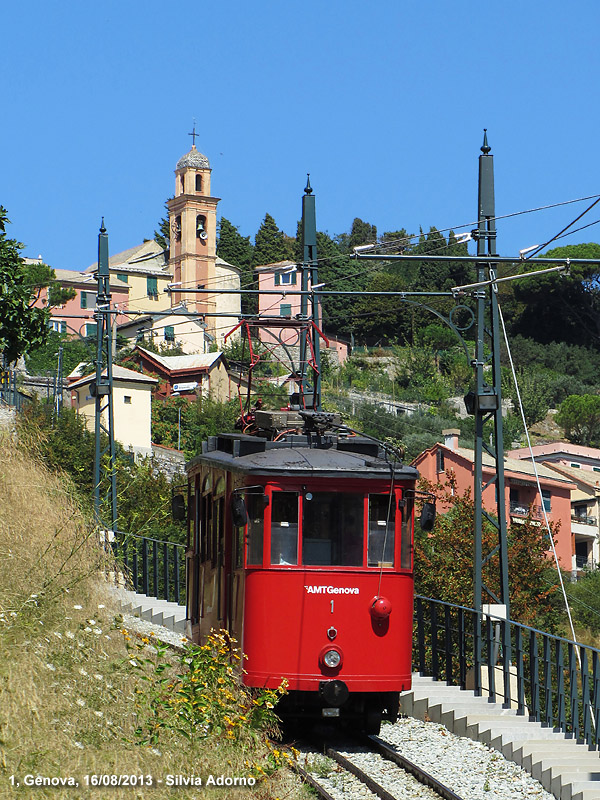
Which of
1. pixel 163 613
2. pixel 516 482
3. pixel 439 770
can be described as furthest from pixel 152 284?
pixel 439 770

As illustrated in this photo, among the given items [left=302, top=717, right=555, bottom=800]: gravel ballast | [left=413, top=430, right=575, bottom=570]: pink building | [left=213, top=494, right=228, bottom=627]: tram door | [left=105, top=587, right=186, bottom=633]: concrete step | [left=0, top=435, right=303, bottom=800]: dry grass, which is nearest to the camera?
[left=0, top=435, right=303, bottom=800]: dry grass

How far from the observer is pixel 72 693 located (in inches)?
372

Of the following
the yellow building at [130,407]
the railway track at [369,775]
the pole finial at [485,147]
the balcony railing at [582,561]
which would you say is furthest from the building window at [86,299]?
the railway track at [369,775]

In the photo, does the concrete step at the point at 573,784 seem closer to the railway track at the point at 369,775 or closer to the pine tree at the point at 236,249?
the railway track at the point at 369,775

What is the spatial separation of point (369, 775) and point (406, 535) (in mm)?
2652

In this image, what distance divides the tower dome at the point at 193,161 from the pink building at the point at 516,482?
41.4m

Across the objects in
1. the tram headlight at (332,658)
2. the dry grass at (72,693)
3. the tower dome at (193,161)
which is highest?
the tower dome at (193,161)

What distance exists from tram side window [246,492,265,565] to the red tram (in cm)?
1

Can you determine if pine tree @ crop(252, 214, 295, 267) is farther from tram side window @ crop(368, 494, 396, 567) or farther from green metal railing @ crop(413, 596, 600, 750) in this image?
tram side window @ crop(368, 494, 396, 567)

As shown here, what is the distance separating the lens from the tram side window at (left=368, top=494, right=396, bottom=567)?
41.8 ft

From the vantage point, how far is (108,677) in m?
10.0

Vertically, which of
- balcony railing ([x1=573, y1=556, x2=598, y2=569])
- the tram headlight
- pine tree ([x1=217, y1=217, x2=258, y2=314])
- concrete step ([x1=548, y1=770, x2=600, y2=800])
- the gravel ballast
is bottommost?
balcony railing ([x1=573, y1=556, x2=598, y2=569])

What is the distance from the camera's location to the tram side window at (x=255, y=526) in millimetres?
12562

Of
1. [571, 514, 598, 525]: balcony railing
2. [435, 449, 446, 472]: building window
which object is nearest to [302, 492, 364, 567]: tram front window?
[435, 449, 446, 472]: building window
